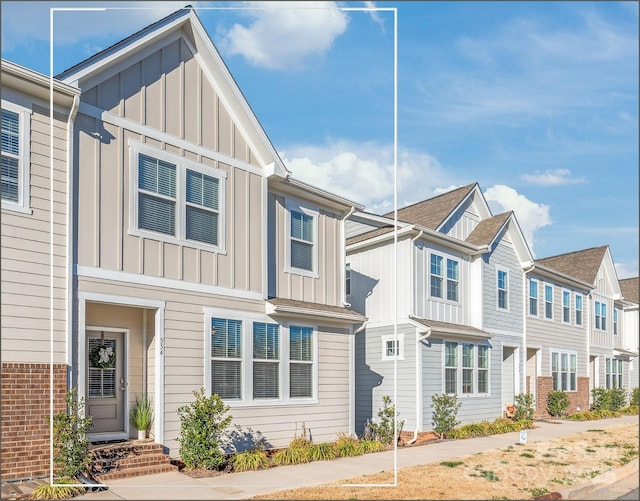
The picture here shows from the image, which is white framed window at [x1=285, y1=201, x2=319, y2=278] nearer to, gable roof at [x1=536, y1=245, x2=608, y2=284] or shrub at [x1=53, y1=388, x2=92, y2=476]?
shrub at [x1=53, y1=388, x2=92, y2=476]

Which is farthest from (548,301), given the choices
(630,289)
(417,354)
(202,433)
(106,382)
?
(106,382)

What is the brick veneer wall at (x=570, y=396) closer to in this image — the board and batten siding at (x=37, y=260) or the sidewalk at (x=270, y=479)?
the sidewalk at (x=270, y=479)

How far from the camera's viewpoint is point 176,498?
9.80 metres

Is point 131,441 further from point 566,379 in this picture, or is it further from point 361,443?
point 566,379

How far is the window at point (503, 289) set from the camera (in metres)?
23.9

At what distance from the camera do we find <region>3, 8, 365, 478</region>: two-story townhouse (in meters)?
11.8

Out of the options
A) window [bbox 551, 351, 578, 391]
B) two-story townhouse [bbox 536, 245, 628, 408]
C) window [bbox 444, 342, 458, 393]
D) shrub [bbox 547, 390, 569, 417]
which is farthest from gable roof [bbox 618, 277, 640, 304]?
window [bbox 444, 342, 458, 393]

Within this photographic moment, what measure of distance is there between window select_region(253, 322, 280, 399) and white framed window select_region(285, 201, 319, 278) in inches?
65.7

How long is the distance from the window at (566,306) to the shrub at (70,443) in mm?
23414

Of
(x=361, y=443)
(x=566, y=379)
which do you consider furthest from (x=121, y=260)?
(x=566, y=379)

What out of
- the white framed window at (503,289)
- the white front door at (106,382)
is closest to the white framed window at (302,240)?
the white front door at (106,382)

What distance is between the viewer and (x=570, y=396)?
28531 millimetres

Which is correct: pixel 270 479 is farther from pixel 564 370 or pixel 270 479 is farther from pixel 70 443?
pixel 564 370

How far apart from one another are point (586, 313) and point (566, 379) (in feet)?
13.1
